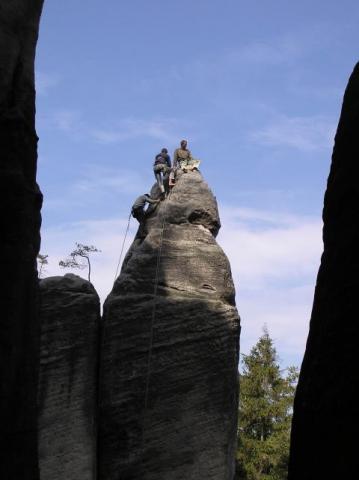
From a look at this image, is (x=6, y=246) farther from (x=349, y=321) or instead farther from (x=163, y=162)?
(x=163, y=162)

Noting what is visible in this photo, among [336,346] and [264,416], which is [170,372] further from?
[264,416]

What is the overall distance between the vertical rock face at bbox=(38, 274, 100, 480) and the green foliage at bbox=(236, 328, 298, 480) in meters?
16.6

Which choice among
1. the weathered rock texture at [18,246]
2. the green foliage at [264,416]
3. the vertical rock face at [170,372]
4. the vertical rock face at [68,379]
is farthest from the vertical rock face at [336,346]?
the green foliage at [264,416]

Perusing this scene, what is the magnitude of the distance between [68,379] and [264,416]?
19279mm

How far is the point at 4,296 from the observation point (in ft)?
20.4

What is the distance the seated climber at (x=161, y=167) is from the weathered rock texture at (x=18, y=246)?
49.4 ft

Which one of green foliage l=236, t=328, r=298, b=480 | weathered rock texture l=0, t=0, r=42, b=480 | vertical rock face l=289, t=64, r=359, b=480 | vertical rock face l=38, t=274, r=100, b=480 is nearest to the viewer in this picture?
vertical rock face l=289, t=64, r=359, b=480

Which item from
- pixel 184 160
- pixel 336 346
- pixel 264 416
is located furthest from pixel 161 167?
pixel 336 346

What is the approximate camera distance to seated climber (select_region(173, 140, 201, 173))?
22594mm

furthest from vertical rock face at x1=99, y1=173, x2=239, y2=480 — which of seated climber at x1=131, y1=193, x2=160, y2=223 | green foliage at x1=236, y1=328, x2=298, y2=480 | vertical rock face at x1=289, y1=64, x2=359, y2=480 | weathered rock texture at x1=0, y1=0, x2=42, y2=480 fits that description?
green foliage at x1=236, y1=328, x2=298, y2=480

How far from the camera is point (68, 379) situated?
17578 millimetres

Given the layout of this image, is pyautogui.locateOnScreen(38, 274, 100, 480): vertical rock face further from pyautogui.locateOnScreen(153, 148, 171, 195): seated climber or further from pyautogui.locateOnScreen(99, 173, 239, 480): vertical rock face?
pyautogui.locateOnScreen(153, 148, 171, 195): seated climber

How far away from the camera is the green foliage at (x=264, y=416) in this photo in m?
33.6

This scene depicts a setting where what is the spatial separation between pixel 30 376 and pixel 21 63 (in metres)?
2.48
